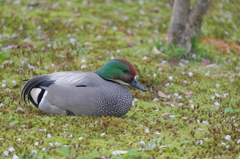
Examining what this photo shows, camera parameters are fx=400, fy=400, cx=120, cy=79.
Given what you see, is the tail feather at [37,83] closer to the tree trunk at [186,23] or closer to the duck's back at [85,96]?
the duck's back at [85,96]

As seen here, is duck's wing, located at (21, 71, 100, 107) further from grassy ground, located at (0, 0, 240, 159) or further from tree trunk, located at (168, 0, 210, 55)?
tree trunk, located at (168, 0, 210, 55)

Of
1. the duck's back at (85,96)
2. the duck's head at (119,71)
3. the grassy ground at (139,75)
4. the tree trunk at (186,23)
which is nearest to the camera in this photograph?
the grassy ground at (139,75)

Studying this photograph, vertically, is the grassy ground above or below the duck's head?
below

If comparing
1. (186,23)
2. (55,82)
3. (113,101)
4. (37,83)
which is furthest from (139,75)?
(37,83)

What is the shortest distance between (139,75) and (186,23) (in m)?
2.17

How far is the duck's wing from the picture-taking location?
18.9 feet

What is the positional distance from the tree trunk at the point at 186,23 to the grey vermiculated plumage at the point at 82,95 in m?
3.71

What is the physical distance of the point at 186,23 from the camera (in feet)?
30.8

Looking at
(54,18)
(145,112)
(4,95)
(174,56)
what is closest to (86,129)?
(145,112)

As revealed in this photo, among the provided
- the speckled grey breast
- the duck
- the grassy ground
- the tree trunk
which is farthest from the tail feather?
the tree trunk

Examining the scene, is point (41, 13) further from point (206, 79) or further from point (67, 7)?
point (206, 79)

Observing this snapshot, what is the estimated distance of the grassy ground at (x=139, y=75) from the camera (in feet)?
16.0

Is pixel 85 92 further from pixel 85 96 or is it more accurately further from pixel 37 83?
pixel 37 83

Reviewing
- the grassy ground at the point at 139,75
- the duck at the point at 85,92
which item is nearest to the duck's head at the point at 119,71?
the duck at the point at 85,92
